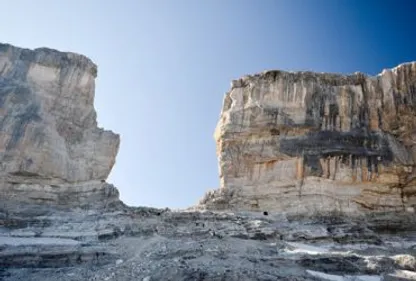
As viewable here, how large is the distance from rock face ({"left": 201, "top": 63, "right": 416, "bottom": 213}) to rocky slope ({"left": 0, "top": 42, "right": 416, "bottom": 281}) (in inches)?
8.3

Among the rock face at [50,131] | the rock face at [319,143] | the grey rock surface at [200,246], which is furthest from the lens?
the rock face at [319,143]

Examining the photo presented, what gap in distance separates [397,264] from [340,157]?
35.5ft

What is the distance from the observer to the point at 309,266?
2189 centimetres

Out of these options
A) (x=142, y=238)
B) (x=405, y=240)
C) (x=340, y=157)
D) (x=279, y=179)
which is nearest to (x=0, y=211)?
(x=142, y=238)

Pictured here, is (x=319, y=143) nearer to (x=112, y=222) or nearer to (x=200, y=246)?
(x=200, y=246)

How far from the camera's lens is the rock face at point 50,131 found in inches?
1204

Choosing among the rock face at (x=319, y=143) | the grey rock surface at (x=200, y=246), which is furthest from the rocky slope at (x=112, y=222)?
the rock face at (x=319, y=143)

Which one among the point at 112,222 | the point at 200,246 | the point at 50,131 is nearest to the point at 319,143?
the point at 200,246

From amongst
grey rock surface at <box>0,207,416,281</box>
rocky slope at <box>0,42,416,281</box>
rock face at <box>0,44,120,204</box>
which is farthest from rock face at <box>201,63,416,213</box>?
rock face at <box>0,44,120,204</box>

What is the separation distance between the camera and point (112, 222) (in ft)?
89.1

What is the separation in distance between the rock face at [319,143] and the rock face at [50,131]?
8.38 meters

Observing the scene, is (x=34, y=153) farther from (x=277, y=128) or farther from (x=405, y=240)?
(x=405, y=240)

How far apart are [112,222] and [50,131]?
930cm

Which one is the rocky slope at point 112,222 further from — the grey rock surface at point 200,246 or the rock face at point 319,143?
the rock face at point 319,143
